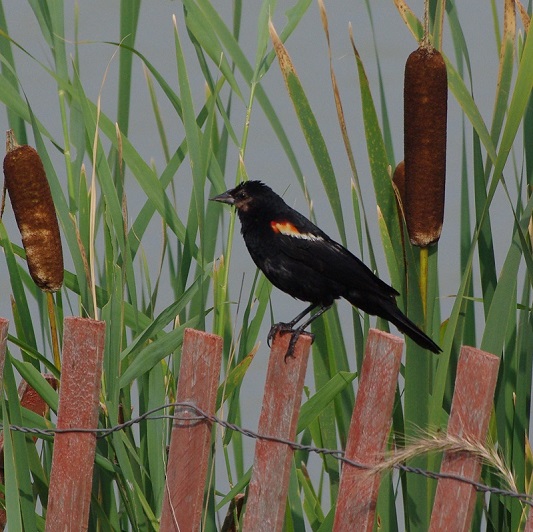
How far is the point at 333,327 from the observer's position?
7.34ft

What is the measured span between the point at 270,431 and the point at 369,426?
0.20 m

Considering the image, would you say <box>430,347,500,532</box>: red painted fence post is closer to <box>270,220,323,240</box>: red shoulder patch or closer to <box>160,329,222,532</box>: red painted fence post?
<box>160,329,222,532</box>: red painted fence post

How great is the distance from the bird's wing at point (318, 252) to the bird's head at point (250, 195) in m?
0.09

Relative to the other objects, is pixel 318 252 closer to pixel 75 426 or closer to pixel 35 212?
pixel 35 212

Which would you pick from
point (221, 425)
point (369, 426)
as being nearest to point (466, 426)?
point (369, 426)

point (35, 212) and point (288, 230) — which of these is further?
point (288, 230)

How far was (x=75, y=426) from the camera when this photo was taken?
81.5 inches

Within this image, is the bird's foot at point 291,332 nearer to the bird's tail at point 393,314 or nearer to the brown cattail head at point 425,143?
the bird's tail at point 393,314

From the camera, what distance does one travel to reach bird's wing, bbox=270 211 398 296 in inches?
103

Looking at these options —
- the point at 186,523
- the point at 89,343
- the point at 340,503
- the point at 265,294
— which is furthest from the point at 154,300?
the point at 340,503

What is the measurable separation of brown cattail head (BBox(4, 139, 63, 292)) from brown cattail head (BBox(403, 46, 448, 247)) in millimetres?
788

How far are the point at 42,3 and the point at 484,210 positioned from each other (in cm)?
107

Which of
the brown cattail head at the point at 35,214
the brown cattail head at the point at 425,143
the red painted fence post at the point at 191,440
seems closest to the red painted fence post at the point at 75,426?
the red painted fence post at the point at 191,440

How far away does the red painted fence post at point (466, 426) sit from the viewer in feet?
5.64
